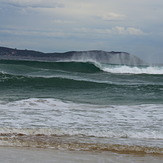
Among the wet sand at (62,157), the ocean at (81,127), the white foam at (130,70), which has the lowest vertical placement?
the wet sand at (62,157)

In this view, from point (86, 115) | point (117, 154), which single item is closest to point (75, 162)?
point (117, 154)

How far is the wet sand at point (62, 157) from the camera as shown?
15.5ft

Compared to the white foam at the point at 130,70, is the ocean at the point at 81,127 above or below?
below

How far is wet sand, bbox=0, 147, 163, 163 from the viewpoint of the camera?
4715 millimetres

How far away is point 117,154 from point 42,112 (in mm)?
3895

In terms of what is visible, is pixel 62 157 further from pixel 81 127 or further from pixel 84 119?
pixel 84 119

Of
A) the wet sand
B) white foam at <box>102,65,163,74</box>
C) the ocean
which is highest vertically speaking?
white foam at <box>102,65,163,74</box>

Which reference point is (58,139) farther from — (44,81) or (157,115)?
(44,81)

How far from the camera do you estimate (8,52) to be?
69938 millimetres

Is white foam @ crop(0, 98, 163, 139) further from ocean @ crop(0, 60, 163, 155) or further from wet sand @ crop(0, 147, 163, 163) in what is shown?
wet sand @ crop(0, 147, 163, 163)

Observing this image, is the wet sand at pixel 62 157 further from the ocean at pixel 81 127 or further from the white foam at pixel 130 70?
the white foam at pixel 130 70

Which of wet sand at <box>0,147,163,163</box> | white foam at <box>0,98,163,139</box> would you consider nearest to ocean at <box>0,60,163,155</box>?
white foam at <box>0,98,163,139</box>

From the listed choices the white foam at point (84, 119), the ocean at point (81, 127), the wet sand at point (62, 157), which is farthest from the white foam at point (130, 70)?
the wet sand at point (62, 157)

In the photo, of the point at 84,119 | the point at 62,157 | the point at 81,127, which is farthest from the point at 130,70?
the point at 62,157
